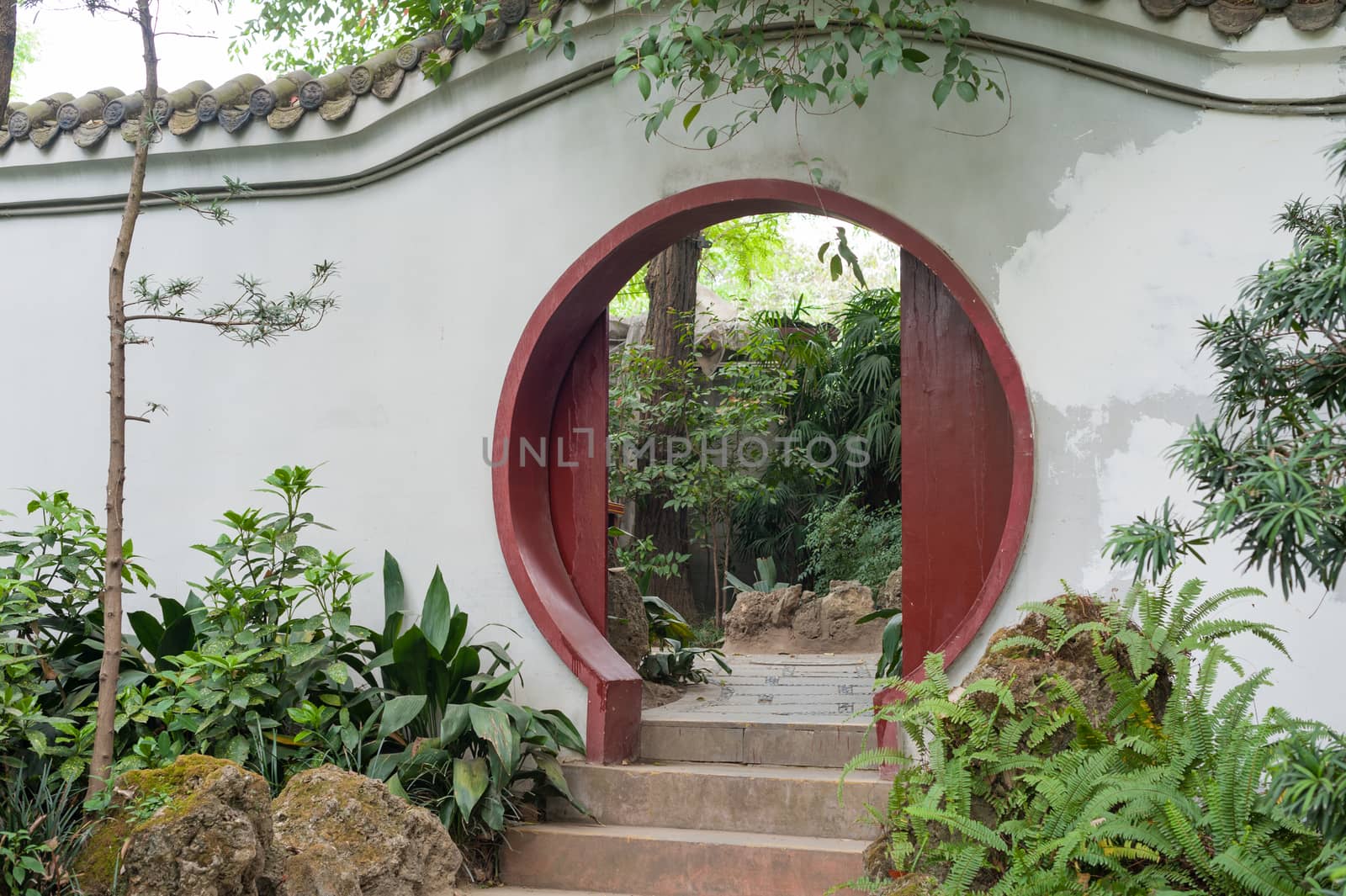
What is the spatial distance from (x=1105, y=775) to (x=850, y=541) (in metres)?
8.44

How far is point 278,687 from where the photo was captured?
481 cm

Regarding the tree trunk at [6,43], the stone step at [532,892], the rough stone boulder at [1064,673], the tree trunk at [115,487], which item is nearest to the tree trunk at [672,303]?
the tree trunk at [6,43]

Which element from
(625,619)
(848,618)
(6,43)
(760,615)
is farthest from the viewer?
(760,615)

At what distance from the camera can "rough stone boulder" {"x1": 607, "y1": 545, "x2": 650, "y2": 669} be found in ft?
21.3

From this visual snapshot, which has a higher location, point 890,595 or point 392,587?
point 392,587

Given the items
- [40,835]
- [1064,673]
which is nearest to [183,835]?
[40,835]

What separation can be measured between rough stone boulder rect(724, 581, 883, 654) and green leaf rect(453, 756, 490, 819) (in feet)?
17.0

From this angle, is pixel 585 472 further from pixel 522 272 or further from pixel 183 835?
pixel 183 835

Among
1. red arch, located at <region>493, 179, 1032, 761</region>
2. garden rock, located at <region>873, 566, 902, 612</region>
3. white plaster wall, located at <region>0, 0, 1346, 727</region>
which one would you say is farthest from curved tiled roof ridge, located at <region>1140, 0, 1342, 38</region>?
garden rock, located at <region>873, 566, 902, 612</region>

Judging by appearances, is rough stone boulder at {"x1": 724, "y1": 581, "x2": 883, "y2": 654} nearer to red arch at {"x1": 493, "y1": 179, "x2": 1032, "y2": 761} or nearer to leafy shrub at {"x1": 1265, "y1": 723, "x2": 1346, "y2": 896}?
red arch at {"x1": 493, "y1": 179, "x2": 1032, "y2": 761}

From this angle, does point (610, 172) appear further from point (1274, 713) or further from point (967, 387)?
point (1274, 713)

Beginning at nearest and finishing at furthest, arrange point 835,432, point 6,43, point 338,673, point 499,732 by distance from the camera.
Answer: point 499,732, point 338,673, point 6,43, point 835,432

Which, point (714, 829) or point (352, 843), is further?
point (714, 829)

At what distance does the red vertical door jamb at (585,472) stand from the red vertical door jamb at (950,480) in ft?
4.75
